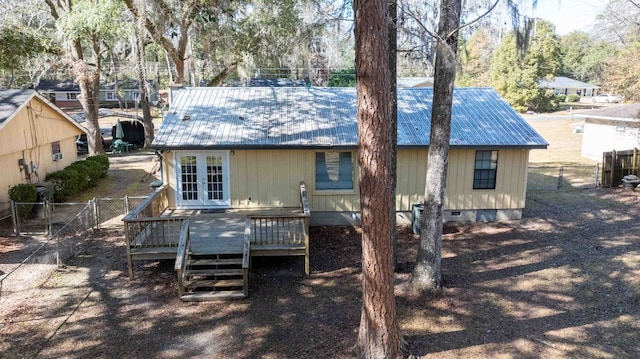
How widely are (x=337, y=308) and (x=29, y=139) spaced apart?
12337 millimetres

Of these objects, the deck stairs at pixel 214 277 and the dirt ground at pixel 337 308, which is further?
the deck stairs at pixel 214 277

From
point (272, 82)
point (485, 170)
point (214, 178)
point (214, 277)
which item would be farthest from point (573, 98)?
point (214, 277)

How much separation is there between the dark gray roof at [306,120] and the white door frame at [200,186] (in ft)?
1.70

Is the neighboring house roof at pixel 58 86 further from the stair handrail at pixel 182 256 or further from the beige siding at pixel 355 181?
the stair handrail at pixel 182 256

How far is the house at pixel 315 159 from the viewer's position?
37.2ft

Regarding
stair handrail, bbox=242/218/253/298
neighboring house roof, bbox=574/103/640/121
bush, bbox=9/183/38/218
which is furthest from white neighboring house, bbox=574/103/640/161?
bush, bbox=9/183/38/218

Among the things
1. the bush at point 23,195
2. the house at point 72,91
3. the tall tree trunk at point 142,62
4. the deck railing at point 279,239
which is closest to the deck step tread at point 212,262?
the deck railing at point 279,239

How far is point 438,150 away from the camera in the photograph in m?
7.65

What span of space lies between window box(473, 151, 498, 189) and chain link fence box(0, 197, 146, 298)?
9.75 meters

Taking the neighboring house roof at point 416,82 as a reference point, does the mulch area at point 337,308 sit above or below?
below

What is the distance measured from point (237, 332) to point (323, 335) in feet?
4.49

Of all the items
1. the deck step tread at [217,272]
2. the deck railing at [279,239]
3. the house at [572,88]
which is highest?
the house at [572,88]

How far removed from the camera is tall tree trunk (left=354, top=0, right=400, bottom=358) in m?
5.08

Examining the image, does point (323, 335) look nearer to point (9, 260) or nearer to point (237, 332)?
point (237, 332)
